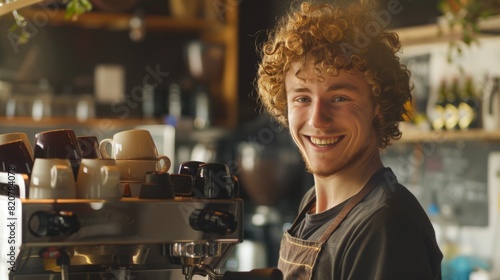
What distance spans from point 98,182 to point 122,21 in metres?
3.31

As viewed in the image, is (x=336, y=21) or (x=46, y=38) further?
(x=46, y=38)

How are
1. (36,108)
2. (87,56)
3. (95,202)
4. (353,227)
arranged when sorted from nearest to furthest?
(95,202) → (353,227) → (36,108) → (87,56)

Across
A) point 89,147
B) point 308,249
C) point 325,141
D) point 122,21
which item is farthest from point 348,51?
point 122,21

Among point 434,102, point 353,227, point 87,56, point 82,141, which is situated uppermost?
point 87,56

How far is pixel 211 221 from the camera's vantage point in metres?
1.31

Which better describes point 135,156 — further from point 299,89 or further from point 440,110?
point 440,110

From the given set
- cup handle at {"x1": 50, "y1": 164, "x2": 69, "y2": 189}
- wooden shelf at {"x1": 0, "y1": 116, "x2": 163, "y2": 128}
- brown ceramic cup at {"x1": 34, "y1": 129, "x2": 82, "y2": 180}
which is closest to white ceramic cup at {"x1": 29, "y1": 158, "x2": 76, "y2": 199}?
cup handle at {"x1": 50, "y1": 164, "x2": 69, "y2": 189}

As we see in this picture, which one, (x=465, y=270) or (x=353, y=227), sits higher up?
(x=353, y=227)

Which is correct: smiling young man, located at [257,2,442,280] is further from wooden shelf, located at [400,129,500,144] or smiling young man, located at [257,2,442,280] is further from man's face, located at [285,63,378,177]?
wooden shelf, located at [400,129,500,144]

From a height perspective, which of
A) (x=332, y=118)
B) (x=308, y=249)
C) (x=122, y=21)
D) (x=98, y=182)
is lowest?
(x=308, y=249)

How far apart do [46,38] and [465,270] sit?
2531 mm

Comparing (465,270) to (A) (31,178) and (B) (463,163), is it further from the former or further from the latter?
(A) (31,178)

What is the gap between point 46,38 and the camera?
447 centimetres

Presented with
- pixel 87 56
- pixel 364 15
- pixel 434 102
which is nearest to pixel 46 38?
pixel 87 56
